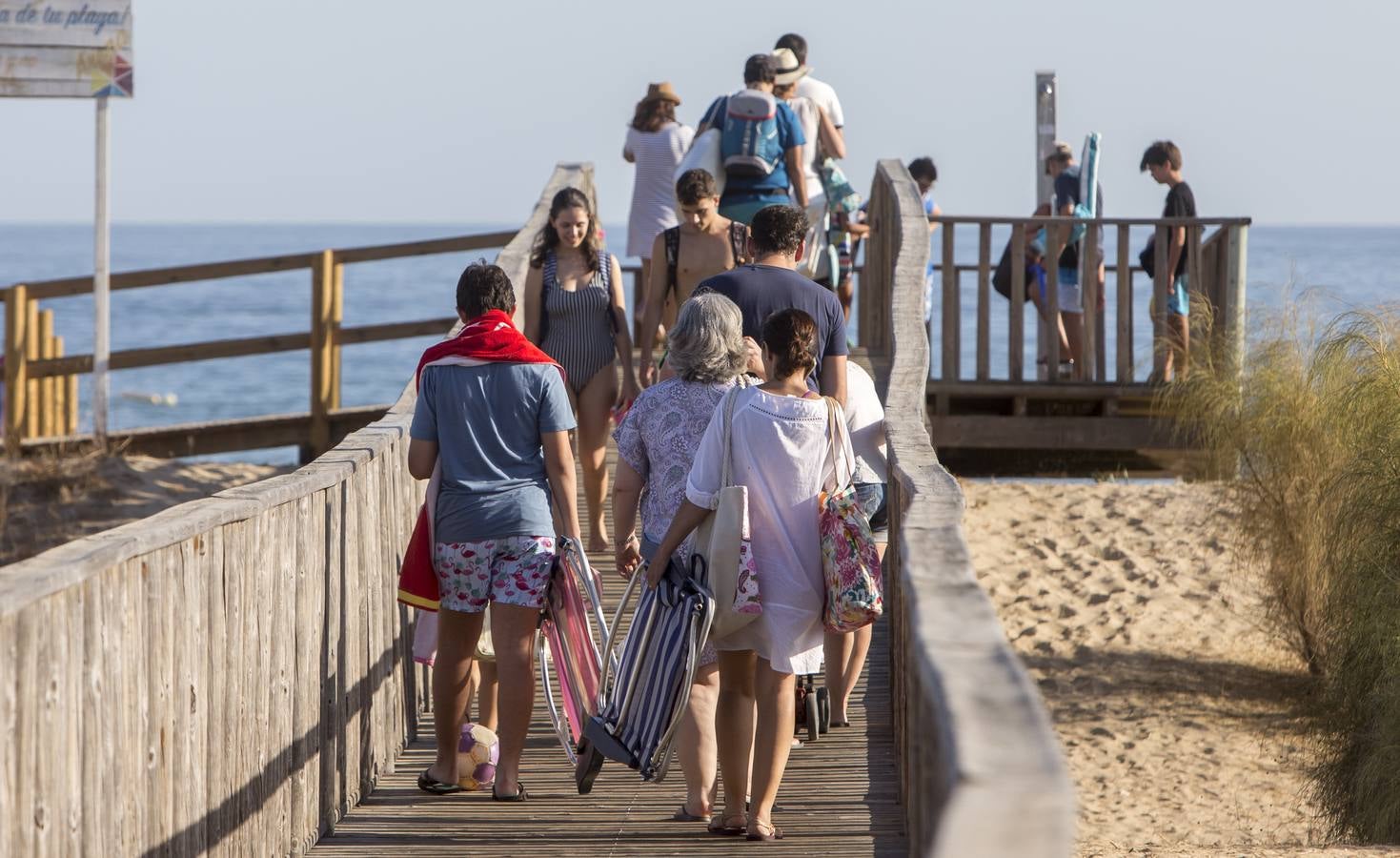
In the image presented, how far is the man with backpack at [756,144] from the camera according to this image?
930cm

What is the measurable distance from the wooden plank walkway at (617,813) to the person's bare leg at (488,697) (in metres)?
0.24

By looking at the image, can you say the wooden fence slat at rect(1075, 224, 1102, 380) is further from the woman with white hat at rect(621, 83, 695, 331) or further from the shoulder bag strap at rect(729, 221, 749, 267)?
the shoulder bag strap at rect(729, 221, 749, 267)

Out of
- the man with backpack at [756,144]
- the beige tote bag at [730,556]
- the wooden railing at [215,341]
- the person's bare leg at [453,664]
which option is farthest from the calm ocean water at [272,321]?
the beige tote bag at [730,556]

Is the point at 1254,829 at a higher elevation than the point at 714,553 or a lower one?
lower

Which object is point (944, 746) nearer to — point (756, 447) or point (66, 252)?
point (756, 447)

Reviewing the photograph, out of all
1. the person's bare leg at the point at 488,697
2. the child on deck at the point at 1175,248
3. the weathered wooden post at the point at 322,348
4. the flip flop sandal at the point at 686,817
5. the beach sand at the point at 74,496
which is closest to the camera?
the flip flop sandal at the point at 686,817

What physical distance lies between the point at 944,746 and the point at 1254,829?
24.5 ft

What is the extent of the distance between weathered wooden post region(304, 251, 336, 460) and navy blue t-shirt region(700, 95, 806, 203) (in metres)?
6.01

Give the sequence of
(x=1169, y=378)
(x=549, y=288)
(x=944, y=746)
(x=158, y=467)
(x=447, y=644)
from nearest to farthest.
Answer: (x=944, y=746), (x=447, y=644), (x=549, y=288), (x=1169, y=378), (x=158, y=467)

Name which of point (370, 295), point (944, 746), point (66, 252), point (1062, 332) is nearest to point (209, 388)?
point (370, 295)

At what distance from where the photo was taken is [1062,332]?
44.7 feet

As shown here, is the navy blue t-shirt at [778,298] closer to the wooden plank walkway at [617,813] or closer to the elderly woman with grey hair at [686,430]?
the elderly woman with grey hair at [686,430]

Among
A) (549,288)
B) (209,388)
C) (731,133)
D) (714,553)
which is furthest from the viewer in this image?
(209,388)

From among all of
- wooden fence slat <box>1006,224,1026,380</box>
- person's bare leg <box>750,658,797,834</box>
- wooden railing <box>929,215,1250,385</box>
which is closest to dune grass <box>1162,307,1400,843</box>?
wooden railing <box>929,215,1250,385</box>
